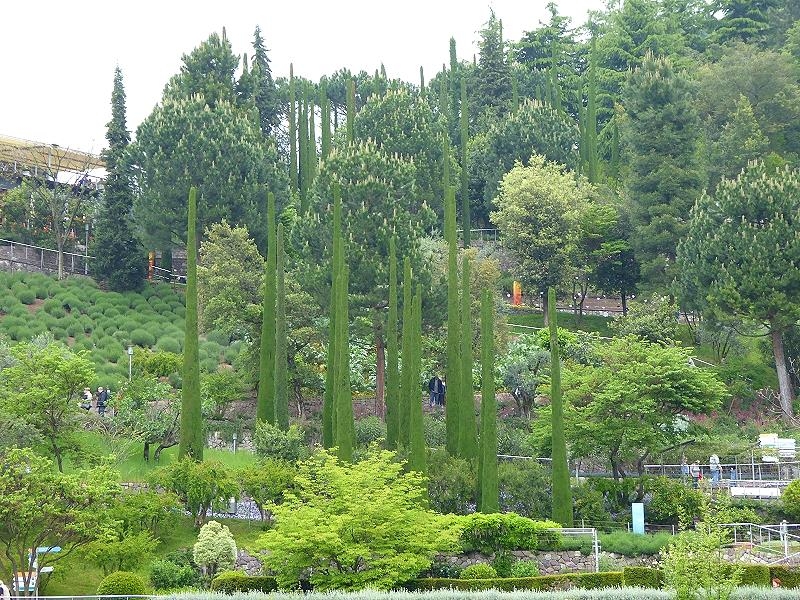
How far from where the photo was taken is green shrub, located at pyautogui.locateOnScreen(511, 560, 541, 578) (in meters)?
33.8

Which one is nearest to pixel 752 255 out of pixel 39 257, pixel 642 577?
pixel 642 577

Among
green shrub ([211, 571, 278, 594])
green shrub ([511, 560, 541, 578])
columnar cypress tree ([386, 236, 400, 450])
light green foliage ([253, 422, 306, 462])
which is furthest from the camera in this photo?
columnar cypress tree ([386, 236, 400, 450])

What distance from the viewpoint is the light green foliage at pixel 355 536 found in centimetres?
3125

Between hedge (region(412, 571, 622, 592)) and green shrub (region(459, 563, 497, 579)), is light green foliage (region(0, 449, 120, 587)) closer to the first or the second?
hedge (region(412, 571, 622, 592))

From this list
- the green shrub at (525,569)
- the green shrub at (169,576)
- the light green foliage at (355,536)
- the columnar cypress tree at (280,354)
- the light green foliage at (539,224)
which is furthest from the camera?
the light green foliage at (539,224)

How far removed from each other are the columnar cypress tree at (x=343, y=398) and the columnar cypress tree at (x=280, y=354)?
4446mm

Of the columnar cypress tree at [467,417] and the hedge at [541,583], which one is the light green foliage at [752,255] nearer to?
the columnar cypress tree at [467,417]

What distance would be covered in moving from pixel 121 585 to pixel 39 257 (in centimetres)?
3965

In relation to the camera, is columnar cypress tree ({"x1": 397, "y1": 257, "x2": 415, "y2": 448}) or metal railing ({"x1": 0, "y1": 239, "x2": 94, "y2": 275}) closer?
columnar cypress tree ({"x1": 397, "y1": 257, "x2": 415, "y2": 448})

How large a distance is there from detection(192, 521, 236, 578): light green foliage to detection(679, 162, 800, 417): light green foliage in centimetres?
2528

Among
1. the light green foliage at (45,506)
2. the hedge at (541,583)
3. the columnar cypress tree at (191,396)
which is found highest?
the columnar cypress tree at (191,396)

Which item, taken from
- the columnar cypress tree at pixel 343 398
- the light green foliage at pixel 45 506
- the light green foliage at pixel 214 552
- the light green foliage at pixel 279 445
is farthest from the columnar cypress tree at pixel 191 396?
the light green foliage at pixel 45 506

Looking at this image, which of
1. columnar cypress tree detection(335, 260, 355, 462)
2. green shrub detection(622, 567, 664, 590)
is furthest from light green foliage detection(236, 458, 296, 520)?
green shrub detection(622, 567, 664, 590)

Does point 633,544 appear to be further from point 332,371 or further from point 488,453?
point 332,371
